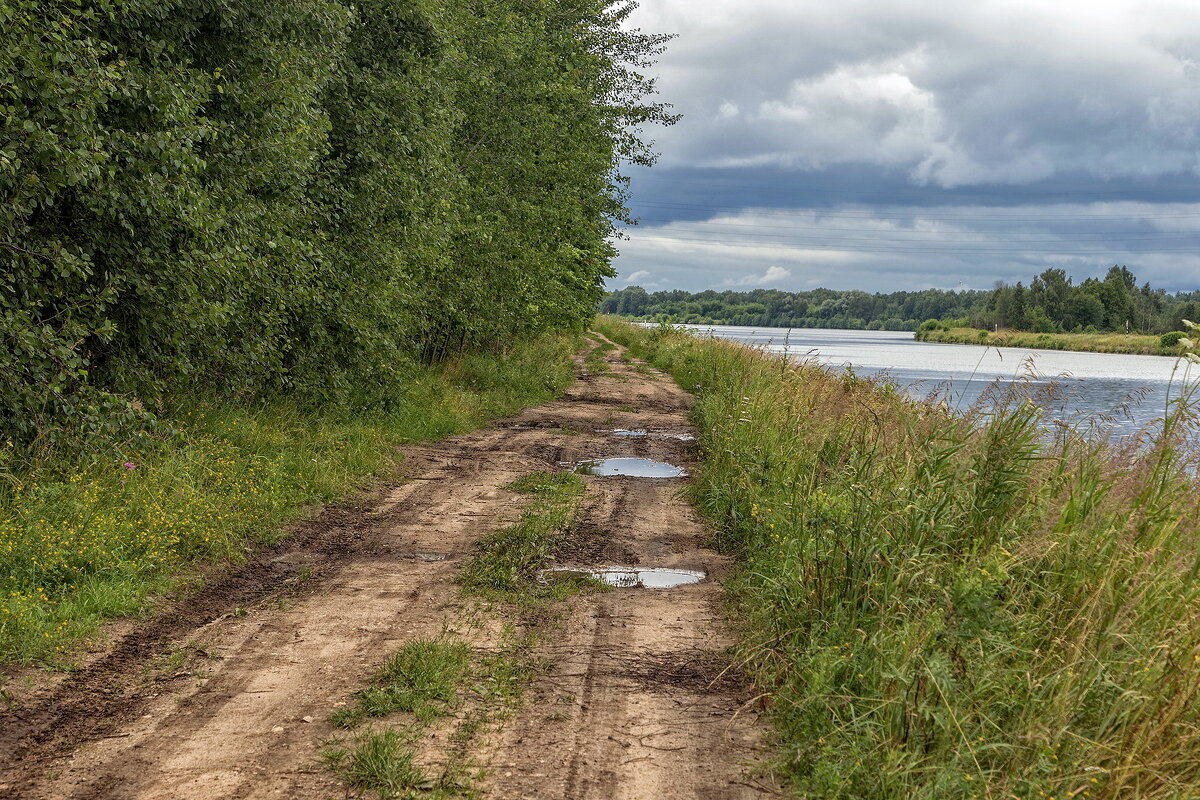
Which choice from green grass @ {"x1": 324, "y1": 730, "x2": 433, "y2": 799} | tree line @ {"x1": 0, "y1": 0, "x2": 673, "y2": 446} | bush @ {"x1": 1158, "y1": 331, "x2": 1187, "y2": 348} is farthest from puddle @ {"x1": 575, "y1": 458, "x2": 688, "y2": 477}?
green grass @ {"x1": 324, "y1": 730, "x2": 433, "y2": 799}

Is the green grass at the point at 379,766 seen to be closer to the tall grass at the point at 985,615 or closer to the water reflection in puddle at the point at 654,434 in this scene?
the tall grass at the point at 985,615

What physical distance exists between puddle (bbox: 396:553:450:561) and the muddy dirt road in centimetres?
2

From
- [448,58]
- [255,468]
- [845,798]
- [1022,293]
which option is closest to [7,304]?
[255,468]

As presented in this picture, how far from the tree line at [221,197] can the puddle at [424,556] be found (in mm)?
2592

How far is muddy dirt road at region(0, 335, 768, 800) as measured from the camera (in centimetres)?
418

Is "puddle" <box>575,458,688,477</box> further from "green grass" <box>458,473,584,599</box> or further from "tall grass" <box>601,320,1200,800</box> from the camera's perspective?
"tall grass" <box>601,320,1200,800</box>

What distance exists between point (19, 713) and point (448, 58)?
1180 centimetres

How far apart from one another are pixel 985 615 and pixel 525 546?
429 cm

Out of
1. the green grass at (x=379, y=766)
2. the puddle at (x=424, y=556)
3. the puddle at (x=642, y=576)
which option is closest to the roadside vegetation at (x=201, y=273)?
the puddle at (x=424, y=556)

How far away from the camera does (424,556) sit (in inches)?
313

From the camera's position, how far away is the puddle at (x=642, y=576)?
7.34 m

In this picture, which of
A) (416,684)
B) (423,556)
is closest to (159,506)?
(423,556)

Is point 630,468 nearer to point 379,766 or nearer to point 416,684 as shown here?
point 416,684

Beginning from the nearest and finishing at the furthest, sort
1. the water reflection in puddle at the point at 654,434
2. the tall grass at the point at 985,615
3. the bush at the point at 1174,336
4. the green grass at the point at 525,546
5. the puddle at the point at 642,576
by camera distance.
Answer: the tall grass at the point at 985,615
the bush at the point at 1174,336
the green grass at the point at 525,546
the puddle at the point at 642,576
the water reflection in puddle at the point at 654,434
